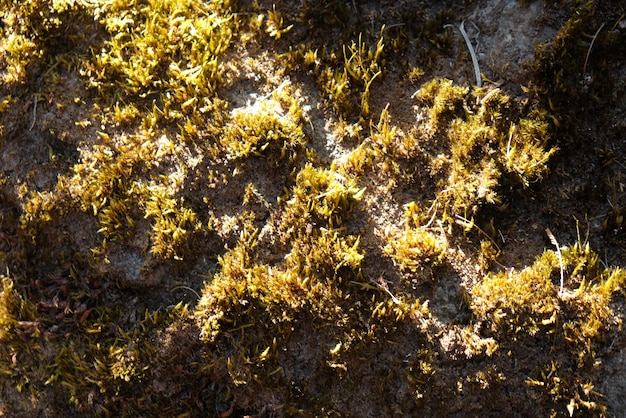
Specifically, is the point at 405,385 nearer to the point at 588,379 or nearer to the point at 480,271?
the point at 480,271

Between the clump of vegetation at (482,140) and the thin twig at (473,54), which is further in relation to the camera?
the thin twig at (473,54)

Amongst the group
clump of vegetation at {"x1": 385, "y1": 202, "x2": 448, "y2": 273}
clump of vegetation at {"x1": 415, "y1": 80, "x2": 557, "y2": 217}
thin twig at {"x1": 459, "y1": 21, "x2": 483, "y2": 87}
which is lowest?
clump of vegetation at {"x1": 385, "y1": 202, "x2": 448, "y2": 273}

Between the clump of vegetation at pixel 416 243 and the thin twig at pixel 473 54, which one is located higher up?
the thin twig at pixel 473 54

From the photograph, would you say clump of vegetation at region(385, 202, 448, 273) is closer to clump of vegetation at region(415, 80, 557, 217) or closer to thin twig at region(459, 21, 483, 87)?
clump of vegetation at region(415, 80, 557, 217)

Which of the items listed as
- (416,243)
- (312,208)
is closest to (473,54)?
(416,243)

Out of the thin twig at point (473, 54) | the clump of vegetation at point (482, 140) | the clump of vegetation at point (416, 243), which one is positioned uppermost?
the thin twig at point (473, 54)

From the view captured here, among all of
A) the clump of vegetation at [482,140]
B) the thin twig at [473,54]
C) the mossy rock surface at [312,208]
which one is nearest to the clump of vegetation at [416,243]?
the mossy rock surface at [312,208]

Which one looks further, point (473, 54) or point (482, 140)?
point (473, 54)

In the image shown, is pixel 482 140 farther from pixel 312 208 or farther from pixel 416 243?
pixel 312 208

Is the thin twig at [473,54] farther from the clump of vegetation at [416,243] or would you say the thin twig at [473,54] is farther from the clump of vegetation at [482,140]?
the clump of vegetation at [416,243]

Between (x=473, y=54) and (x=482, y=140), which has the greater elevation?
(x=473, y=54)

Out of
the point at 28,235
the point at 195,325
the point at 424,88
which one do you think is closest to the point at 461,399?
the point at 195,325

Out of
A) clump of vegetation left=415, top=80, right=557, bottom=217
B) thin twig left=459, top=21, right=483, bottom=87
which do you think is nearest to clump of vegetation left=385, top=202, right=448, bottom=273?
clump of vegetation left=415, top=80, right=557, bottom=217
